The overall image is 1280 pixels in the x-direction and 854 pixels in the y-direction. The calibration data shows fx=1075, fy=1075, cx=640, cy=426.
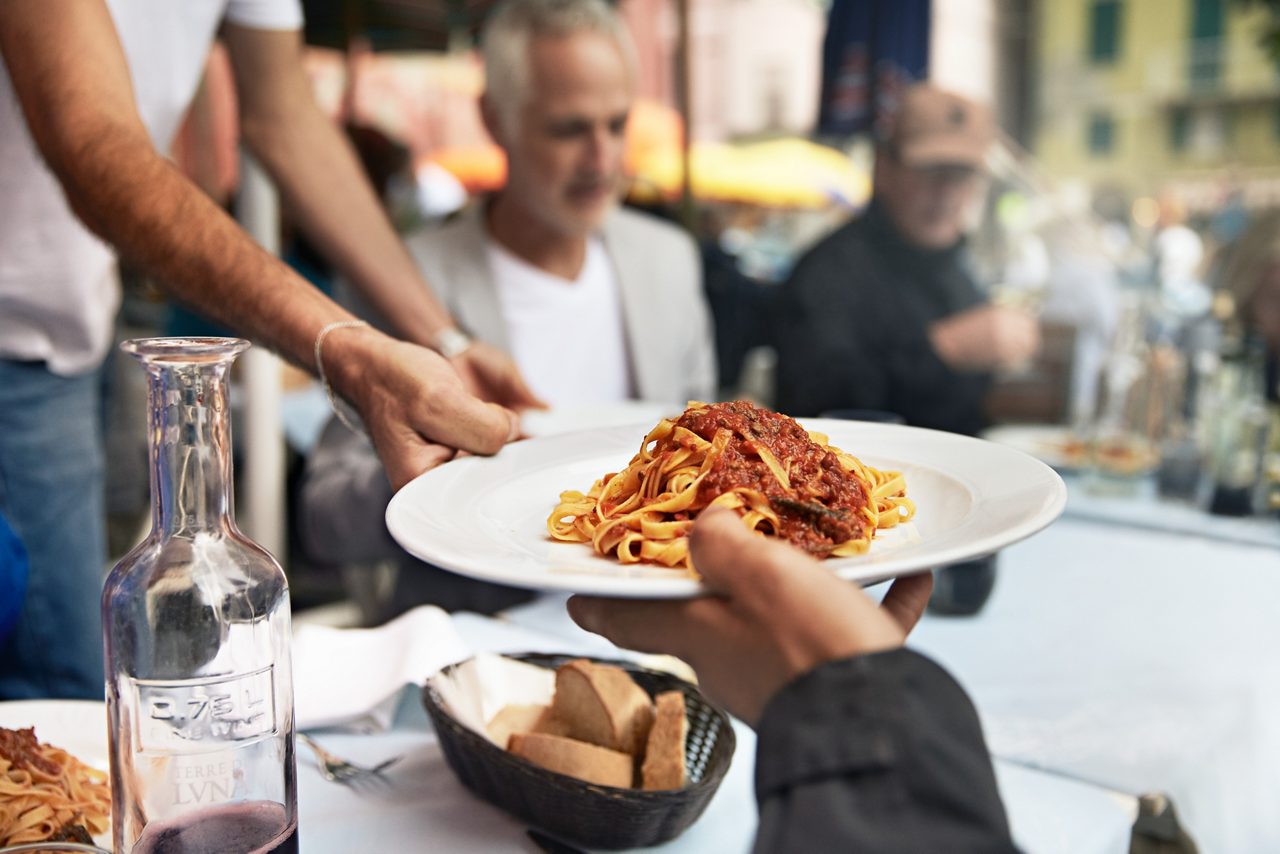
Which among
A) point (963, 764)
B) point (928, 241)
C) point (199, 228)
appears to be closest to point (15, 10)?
point (199, 228)

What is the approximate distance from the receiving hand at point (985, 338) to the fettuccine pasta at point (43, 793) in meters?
3.27

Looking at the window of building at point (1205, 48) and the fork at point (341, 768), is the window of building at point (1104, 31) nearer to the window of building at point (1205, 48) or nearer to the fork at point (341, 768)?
the window of building at point (1205, 48)

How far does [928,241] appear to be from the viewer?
14.4 ft

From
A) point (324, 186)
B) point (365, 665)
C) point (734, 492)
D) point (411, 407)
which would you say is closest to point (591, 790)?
point (734, 492)

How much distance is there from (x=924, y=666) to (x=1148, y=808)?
0.79 m

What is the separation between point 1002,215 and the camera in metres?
6.52

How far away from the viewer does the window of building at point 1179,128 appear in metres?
17.2

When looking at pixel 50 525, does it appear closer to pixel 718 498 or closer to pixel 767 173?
pixel 718 498

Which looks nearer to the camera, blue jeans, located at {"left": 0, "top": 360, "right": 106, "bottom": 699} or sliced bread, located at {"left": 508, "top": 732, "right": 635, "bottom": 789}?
sliced bread, located at {"left": 508, "top": 732, "right": 635, "bottom": 789}

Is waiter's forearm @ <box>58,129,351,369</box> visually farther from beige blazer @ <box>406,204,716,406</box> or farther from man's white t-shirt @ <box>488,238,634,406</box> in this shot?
man's white t-shirt @ <box>488,238,634,406</box>

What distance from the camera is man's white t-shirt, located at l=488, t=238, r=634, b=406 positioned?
3.46 metres

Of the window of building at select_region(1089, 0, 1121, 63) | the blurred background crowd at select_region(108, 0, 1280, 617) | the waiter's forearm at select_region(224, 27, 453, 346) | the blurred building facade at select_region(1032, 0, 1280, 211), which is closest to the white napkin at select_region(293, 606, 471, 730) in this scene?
the waiter's forearm at select_region(224, 27, 453, 346)

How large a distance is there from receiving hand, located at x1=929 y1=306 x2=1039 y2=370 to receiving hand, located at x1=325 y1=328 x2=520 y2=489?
2.87 metres

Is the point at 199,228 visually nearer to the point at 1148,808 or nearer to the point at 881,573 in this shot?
the point at 881,573
